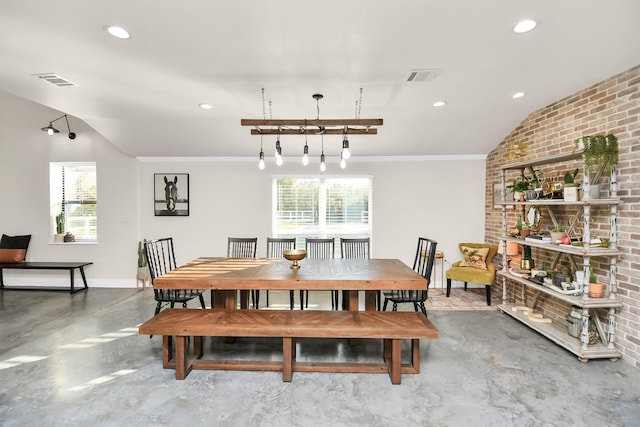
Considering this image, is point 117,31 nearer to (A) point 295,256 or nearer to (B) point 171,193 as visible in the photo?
(A) point 295,256

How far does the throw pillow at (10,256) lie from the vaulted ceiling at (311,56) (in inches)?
116

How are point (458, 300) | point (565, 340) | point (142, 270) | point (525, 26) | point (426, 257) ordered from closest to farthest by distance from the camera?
1. point (525, 26)
2. point (565, 340)
3. point (426, 257)
4. point (458, 300)
5. point (142, 270)

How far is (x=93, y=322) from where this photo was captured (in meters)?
3.74

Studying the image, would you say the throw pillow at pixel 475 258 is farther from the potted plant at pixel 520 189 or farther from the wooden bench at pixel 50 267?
the wooden bench at pixel 50 267

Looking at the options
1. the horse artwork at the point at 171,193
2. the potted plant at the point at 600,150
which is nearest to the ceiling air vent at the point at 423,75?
the potted plant at the point at 600,150

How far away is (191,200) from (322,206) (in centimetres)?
228

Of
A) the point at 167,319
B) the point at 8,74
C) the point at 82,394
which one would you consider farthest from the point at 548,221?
the point at 8,74

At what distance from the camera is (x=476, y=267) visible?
463 centimetres

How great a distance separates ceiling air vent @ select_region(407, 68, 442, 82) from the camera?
2.77m

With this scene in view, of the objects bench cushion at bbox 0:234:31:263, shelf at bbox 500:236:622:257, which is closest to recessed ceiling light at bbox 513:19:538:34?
shelf at bbox 500:236:622:257

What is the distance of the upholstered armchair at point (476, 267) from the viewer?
4383mm

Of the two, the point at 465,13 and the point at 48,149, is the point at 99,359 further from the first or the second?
the point at 48,149

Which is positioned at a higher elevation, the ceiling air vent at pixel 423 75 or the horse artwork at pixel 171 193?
the ceiling air vent at pixel 423 75

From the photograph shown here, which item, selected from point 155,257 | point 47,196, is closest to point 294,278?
point 155,257
